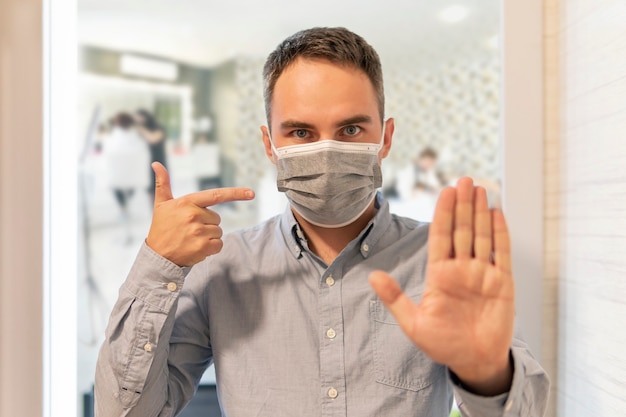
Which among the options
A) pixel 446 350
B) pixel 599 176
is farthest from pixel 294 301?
pixel 599 176

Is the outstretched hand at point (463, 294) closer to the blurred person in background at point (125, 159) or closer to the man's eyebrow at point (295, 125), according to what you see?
the man's eyebrow at point (295, 125)

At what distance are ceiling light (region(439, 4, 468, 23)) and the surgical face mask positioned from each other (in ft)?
2.31

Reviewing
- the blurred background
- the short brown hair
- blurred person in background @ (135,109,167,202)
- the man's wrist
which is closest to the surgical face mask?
the short brown hair

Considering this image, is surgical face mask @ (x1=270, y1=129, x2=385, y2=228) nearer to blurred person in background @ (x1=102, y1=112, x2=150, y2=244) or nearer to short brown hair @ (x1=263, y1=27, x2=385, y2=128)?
short brown hair @ (x1=263, y1=27, x2=385, y2=128)

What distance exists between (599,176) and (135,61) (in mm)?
1502

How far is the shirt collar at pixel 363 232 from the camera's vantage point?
1206 mm

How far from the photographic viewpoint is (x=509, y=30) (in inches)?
53.1

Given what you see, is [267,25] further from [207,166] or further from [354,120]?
[354,120]

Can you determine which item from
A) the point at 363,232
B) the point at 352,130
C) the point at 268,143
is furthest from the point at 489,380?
the point at 268,143

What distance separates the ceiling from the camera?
162cm

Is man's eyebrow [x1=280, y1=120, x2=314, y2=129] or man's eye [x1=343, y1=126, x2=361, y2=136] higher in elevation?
man's eyebrow [x1=280, y1=120, x2=314, y2=129]

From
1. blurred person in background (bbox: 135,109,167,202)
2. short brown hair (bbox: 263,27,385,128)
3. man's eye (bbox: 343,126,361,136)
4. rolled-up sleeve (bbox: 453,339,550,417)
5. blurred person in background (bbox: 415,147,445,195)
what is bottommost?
rolled-up sleeve (bbox: 453,339,550,417)
